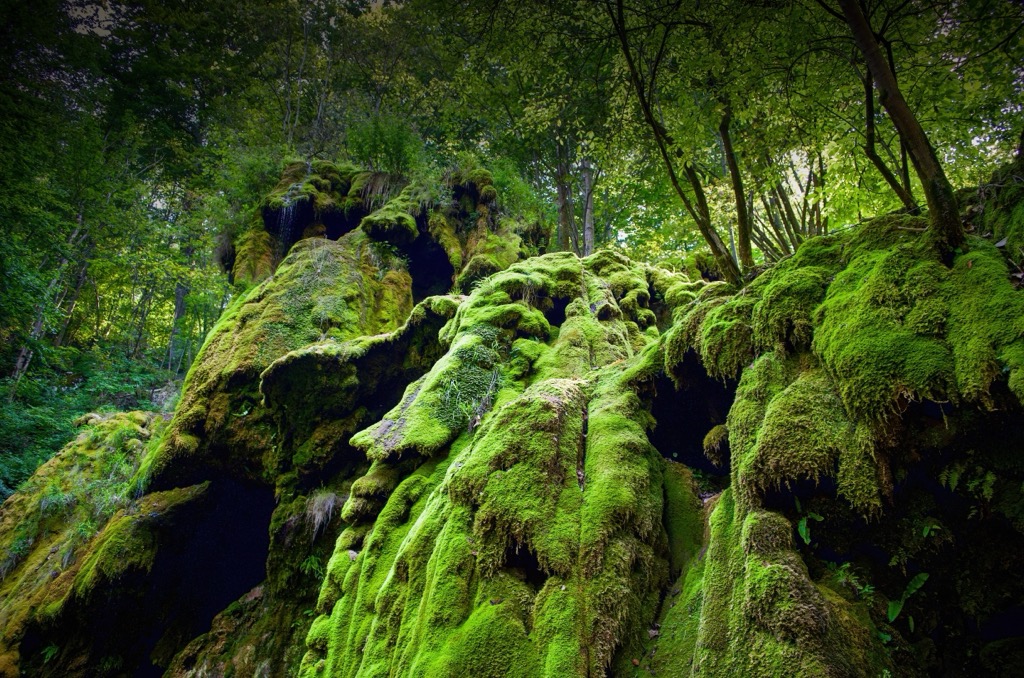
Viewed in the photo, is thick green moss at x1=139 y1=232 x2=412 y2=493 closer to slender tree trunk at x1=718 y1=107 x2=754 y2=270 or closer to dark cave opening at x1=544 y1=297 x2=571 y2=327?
dark cave opening at x1=544 y1=297 x2=571 y2=327

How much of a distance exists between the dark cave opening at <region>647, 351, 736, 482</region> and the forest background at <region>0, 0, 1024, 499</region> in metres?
1.64

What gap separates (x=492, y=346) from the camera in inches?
306

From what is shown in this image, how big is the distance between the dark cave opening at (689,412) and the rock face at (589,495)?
0.03 metres

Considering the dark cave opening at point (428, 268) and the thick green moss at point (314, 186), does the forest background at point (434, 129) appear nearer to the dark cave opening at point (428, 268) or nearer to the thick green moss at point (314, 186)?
the thick green moss at point (314, 186)

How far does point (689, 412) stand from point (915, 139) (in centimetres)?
315

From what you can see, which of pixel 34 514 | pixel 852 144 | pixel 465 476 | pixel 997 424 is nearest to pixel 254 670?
pixel 465 476

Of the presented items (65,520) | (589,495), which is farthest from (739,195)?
(65,520)

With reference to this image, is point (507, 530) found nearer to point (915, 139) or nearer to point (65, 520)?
point (915, 139)

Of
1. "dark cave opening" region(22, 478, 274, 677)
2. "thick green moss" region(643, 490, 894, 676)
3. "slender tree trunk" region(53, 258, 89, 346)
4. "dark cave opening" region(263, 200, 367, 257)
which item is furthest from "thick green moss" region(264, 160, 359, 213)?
"thick green moss" region(643, 490, 894, 676)

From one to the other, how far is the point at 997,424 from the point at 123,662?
13768 mm

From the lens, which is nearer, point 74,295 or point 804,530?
point 804,530

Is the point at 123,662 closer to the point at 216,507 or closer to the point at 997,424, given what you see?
the point at 216,507

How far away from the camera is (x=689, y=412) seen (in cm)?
520

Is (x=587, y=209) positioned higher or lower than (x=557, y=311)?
higher
